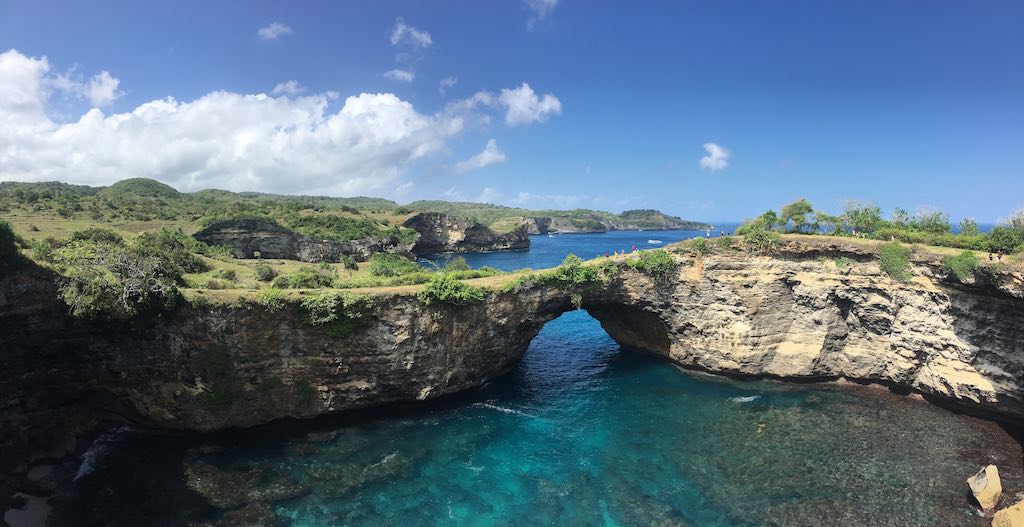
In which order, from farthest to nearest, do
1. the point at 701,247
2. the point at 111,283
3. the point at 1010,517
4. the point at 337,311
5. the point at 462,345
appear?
1. the point at 701,247
2. the point at 462,345
3. the point at 337,311
4. the point at 111,283
5. the point at 1010,517

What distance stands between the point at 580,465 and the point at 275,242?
8287 centimetres

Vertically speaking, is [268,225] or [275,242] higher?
[268,225]

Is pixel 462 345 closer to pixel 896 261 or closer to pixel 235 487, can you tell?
pixel 235 487

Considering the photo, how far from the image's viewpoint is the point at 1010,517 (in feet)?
60.4

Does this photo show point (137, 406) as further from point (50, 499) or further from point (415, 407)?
point (415, 407)

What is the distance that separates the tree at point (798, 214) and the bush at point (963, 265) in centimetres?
1042

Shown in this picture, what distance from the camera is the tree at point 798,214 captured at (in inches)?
1417

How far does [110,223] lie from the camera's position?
68125 millimetres

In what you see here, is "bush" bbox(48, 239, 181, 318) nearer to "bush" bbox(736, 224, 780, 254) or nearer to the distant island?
the distant island

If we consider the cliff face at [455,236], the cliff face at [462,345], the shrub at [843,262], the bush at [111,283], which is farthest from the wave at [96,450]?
the cliff face at [455,236]

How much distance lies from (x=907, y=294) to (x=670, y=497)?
21.2m

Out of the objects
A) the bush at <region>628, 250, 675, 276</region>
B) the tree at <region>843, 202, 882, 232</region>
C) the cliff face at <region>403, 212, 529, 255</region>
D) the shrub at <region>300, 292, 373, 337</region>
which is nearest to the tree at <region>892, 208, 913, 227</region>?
the tree at <region>843, 202, 882, 232</region>

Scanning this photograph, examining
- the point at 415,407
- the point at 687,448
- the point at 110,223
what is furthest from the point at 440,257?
the point at 687,448

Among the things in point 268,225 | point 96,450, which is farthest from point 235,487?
point 268,225
